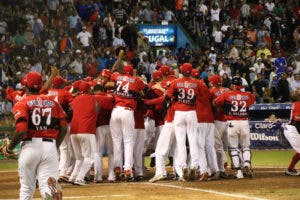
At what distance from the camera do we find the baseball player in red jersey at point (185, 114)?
16.0 m

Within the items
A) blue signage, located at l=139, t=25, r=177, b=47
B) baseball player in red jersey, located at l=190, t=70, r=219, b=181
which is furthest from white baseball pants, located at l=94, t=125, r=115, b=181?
blue signage, located at l=139, t=25, r=177, b=47

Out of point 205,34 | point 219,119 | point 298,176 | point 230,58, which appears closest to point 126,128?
point 219,119

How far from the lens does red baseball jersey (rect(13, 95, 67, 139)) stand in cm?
1050

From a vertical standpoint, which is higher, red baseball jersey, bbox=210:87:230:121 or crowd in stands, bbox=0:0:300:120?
crowd in stands, bbox=0:0:300:120

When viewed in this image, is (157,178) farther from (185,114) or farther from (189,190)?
(189,190)

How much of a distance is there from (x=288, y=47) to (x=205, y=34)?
375cm

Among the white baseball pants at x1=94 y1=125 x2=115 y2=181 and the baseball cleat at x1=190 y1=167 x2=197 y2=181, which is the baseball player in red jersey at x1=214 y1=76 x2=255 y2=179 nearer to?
the baseball cleat at x1=190 y1=167 x2=197 y2=181

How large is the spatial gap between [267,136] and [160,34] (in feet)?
29.1

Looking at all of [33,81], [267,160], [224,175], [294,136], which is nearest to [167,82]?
[224,175]

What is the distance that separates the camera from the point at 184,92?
15.9 m

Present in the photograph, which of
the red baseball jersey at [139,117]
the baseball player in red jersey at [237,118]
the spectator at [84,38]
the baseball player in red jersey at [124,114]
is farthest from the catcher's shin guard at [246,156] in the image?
the spectator at [84,38]

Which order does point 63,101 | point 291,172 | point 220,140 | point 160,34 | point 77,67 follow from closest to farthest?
point 63,101 < point 291,172 < point 220,140 < point 77,67 < point 160,34

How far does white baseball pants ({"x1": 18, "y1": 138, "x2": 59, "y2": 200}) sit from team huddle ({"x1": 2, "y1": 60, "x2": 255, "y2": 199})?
4835mm

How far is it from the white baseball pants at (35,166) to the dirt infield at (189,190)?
3072mm
